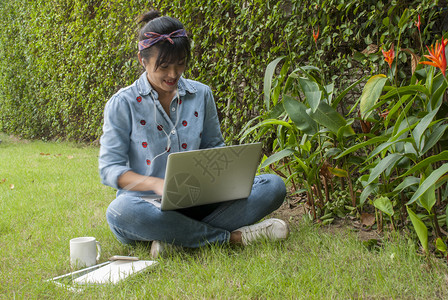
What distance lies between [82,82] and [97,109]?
0.49 meters

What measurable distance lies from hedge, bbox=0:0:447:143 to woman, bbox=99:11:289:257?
0.90 metres

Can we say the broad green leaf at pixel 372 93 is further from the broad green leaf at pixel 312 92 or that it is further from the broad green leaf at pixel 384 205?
the broad green leaf at pixel 384 205

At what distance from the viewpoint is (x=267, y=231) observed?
7.00 ft

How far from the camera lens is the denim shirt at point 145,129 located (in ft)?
7.05

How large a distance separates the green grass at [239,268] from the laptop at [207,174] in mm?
250

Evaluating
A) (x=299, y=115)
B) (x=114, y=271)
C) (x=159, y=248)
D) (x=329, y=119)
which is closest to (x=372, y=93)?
(x=329, y=119)

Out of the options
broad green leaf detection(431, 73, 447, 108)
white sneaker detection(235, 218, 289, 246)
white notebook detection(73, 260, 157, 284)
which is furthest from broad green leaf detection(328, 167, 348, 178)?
white notebook detection(73, 260, 157, 284)

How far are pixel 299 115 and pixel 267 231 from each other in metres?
0.56

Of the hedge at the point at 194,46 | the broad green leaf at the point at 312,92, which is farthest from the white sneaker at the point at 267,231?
the hedge at the point at 194,46

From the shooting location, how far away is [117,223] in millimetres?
2152

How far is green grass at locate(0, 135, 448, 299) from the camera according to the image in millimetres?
1558

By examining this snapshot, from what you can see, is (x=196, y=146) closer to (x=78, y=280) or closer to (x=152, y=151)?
(x=152, y=151)

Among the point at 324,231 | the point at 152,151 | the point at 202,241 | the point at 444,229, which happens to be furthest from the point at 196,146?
the point at 444,229

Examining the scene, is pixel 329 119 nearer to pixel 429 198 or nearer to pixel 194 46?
pixel 429 198
